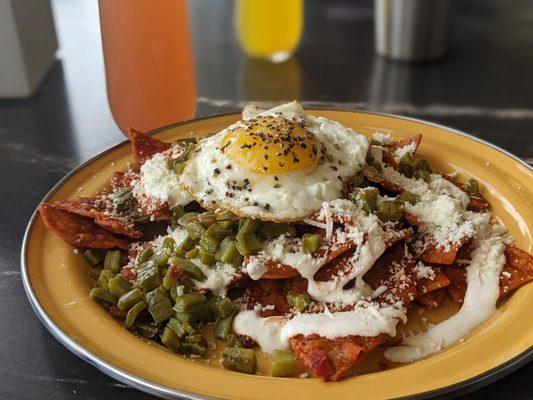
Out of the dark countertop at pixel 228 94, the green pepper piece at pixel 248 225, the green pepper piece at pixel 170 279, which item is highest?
the green pepper piece at pixel 248 225

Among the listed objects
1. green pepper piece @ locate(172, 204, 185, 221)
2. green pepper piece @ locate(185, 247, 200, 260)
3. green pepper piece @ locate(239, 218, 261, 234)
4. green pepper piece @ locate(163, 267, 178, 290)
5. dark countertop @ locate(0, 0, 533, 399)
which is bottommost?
dark countertop @ locate(0, 0, 533, 399)

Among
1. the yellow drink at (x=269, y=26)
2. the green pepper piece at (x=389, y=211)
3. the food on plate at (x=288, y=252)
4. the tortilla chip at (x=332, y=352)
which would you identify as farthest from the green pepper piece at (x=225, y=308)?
the yellow drink at (x=269, y=26)

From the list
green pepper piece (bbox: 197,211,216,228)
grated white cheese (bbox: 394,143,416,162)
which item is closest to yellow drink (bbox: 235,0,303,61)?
grated white cheese (bbox: 394,143,416,162)

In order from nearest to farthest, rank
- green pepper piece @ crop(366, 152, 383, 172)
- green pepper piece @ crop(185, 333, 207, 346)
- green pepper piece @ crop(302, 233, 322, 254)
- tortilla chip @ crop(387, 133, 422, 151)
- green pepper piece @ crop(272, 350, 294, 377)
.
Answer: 1. green pepper piece @ crop(272, 350, 294, 377)
2. green pepper piece @ crop(185, 333, 207, 346)
3. green pepper piece @ crop(302, 233, 322, 254)
4. green pepper piece @ crop(366, 152, 383, 172)
5. tortilla chip @ crop(387, 133, 422, 151)

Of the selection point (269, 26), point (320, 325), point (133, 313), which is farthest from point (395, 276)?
point (269, 26)

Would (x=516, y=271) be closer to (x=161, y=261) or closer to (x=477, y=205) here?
(x=477, y=205)

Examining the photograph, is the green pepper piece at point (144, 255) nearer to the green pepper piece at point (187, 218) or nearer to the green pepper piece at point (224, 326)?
the green pepper piece at point (187, 218)

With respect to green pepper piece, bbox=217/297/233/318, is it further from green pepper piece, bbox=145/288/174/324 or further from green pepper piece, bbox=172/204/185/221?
green pepper piece, bbox=172/204/185/221
